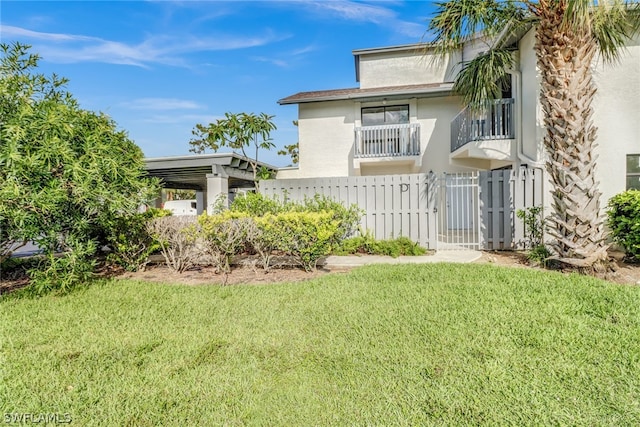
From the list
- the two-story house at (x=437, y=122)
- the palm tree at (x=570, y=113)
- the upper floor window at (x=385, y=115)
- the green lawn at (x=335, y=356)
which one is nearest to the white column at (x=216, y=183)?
the two-story house at (x=437, y=122)

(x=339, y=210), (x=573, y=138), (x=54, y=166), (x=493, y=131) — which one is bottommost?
(x=339, y=210)

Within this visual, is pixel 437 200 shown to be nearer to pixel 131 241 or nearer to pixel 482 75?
pixel 482 75

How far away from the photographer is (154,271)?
7410mm

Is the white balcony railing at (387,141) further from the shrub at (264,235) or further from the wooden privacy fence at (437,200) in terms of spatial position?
the shrub at (264,235)

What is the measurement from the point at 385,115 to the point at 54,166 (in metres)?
14.0

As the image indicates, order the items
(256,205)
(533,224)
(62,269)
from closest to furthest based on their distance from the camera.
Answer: (62,269)
(533,224)
(256,205)

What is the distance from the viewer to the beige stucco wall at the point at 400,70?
678 inches

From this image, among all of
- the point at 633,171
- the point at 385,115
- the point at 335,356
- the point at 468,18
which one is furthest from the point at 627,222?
the point at 385,115

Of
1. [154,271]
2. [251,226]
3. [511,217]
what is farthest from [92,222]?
[511,217]

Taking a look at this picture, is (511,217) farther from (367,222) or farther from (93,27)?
(93,27)

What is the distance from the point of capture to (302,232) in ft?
21.9

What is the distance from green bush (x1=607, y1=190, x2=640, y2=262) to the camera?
717cm

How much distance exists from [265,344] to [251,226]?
3.35 m

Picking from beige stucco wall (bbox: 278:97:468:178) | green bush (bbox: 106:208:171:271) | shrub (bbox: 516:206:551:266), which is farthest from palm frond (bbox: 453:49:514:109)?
green bush (bbox: 106:208:171:271)
